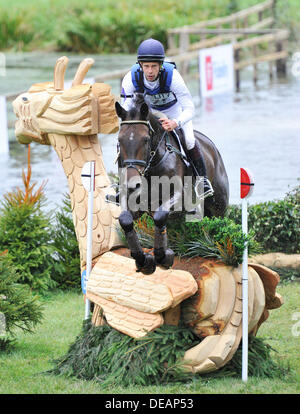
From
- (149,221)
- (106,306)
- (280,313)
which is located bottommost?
(280,313)

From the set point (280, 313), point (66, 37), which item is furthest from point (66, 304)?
point (66, 37)

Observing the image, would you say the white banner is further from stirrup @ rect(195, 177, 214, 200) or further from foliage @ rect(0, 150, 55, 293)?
stirrup @ rect(195, 177, 214, 200)

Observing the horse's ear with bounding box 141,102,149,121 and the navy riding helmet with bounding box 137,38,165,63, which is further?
the navy riding helmet with bounding box 137,38,165,63

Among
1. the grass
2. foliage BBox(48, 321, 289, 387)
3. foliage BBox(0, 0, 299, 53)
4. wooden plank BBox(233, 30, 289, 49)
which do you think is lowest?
the grass

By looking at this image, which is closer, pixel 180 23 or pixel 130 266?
pixel 130 266

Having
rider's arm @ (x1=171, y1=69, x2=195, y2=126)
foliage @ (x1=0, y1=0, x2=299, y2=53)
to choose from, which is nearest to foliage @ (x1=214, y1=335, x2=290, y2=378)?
rider's arm @ (x1=171, y1=69, x2=195, y2=126)

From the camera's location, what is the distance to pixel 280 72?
30078 millimetres

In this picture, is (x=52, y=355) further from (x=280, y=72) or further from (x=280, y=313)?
(x=280, y=72)

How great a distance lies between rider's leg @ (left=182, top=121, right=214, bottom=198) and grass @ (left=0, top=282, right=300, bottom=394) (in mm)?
1470

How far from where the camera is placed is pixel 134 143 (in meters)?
6.43

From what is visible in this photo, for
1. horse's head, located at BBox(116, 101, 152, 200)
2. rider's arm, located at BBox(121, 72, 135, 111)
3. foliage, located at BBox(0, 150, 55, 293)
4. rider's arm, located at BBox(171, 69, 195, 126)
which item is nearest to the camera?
horse's head, located at BBox(116, 101, 152, 200)

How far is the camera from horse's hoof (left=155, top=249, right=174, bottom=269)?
6590 millimetres
